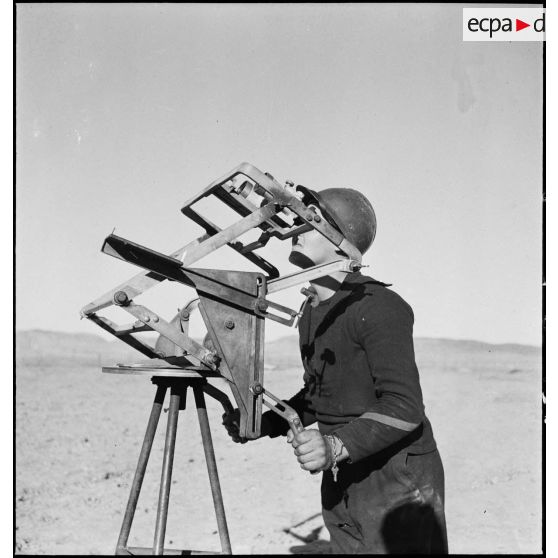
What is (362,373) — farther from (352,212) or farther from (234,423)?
(352,212)

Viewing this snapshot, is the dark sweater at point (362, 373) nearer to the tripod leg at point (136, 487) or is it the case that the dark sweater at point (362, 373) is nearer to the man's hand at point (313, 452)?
the man's hand at point (313, 452)

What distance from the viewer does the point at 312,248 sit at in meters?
3.17

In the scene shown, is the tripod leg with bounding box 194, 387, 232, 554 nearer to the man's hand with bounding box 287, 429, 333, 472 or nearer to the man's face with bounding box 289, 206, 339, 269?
the man's hand with bounding box 287, 429, 333, 472

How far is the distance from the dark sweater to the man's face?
16 cm

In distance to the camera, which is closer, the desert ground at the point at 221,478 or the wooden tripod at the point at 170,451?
the wooden tripod at the point at 170,451

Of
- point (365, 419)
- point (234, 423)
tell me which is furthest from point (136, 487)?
point (365, 419)

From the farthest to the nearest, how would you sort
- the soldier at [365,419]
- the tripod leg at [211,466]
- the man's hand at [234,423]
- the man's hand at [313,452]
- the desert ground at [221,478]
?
1. the desert ground at [221,478]
2. the man's hand at [234,423]
3. the tripod leg at [211,466]
4. the soldier at [365,419]
5. the man's hand at [313,452]

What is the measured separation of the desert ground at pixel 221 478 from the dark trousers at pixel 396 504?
3.17m

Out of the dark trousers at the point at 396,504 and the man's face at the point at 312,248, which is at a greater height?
the man's face at the point at 312,248

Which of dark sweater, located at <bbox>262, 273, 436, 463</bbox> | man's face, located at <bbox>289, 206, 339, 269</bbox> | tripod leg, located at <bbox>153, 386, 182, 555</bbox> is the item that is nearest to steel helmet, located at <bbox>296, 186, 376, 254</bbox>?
man's face, located at <bbox>289, 206, 339, 269</bbox>

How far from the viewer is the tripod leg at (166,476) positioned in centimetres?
250

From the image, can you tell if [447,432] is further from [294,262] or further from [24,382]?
[24,382]

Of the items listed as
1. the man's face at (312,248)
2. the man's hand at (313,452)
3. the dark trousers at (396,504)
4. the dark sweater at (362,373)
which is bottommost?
the dark trousers at (396,504)

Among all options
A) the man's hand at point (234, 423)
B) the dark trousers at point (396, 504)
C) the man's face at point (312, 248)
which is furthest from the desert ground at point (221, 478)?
the man's face at point (312, 248)
